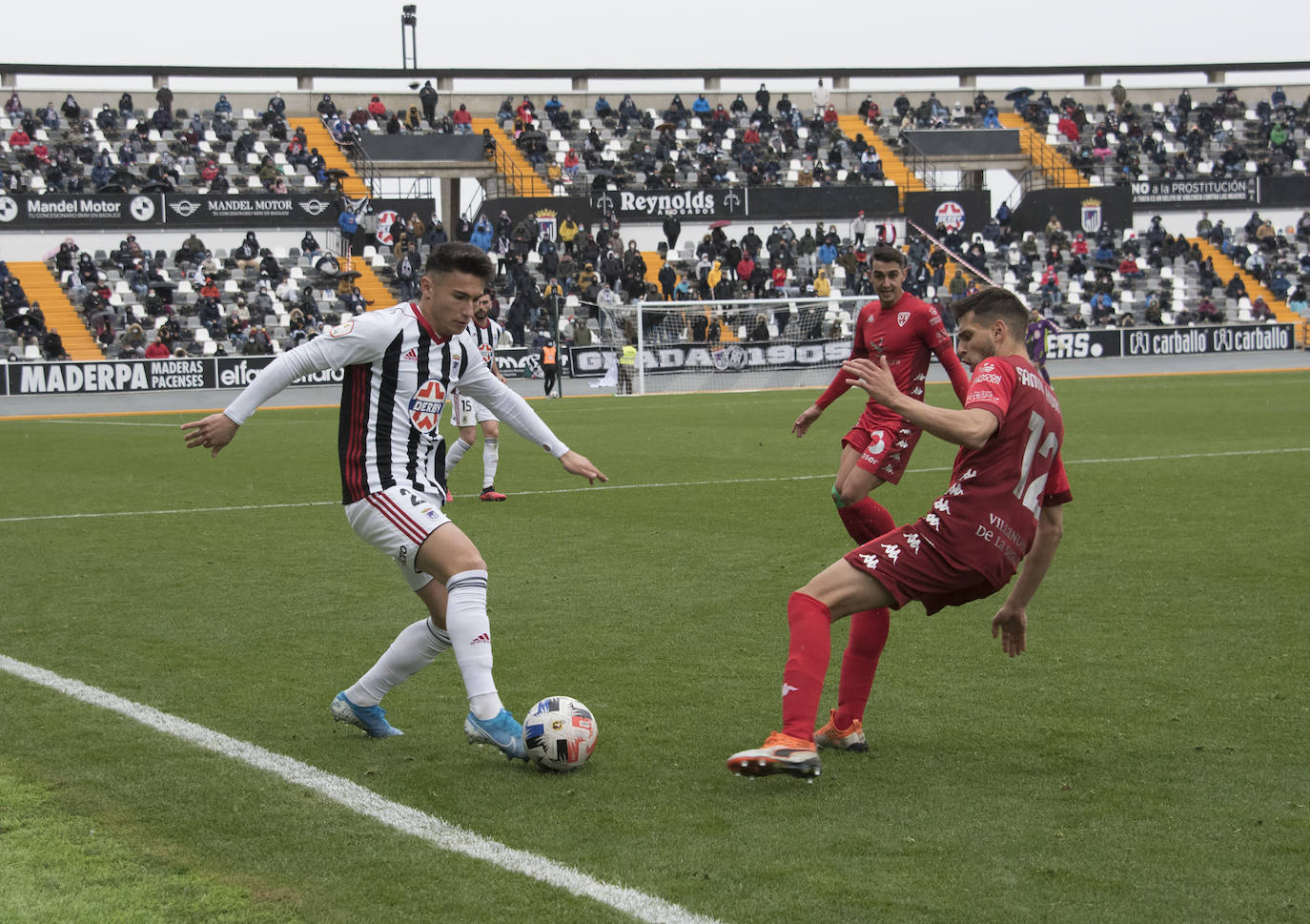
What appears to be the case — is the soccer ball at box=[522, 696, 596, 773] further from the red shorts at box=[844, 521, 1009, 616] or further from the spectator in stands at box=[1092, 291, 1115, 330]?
the spectator in stands at box=[1092, 291, 1115, 330]

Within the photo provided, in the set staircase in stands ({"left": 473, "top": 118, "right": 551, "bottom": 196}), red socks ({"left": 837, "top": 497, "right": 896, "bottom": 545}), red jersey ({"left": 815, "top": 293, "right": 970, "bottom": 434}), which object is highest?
staircase in stands ({"left": 473, "top": 118, "right": 551, "bottom": 196})

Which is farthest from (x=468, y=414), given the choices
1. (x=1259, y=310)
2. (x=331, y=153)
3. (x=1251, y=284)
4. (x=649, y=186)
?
(x=1251, y=284)

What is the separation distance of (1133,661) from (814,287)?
35973 millimetres

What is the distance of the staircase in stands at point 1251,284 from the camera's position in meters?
45.2

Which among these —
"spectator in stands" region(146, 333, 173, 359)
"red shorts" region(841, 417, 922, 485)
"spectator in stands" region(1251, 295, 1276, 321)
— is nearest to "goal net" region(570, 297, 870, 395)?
"spectator in stands" region(146, 333, 173, 359)

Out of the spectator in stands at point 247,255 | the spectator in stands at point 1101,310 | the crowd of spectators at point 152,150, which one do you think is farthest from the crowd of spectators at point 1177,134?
the spectator in stands at point 247,255

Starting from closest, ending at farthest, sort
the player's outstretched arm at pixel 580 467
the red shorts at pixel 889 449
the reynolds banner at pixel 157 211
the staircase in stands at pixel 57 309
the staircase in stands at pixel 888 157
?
the player's outstretched arm at pixel 580 467 < the red shorts at pixel 889 449 < the staircase in stands at pixel 57 309 < the reynolds banner at pixel 157 211 < the staircase in stands at pixel 888 157

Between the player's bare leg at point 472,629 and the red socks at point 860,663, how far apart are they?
1270mm

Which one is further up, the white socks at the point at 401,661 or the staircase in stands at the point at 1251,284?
the staircase in stands at the point at 1251,284

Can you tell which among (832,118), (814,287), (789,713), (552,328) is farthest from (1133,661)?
Result: (832,118)

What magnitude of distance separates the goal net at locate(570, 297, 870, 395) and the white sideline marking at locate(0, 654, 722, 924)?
96.8 ft

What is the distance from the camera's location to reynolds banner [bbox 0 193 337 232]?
39.1m

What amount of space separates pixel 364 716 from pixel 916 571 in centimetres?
226

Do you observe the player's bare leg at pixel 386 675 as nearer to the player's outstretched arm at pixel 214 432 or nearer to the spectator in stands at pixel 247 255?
the player's outstretched arm at pixel 214 432
